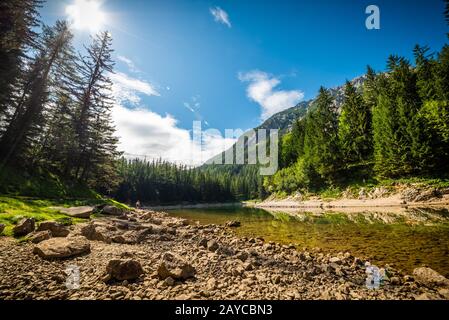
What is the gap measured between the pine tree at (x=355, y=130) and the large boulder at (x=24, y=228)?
168 ft

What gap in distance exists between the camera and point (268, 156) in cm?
9019

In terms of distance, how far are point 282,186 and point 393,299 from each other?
205ft

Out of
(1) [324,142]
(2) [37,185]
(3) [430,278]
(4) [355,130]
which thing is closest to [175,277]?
(3) [430,278]

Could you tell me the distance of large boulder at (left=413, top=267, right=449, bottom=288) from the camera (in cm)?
566

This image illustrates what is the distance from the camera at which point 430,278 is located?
5.86 meters

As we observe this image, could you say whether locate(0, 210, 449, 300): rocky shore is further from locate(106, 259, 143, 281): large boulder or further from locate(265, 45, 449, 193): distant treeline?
locate(265, 45, 449, 193): distant treeline

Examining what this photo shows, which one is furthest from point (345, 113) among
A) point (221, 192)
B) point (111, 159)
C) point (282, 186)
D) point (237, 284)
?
point (221, 192)

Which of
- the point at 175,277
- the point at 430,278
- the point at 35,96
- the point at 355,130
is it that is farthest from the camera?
the point at 355,130

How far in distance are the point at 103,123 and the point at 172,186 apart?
7153cm

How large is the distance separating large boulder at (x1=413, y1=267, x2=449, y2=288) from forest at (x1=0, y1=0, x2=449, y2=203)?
26.2 metres

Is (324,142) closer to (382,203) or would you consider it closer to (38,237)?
(382,203)

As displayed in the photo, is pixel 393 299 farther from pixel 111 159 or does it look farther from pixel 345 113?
pixel 345 113

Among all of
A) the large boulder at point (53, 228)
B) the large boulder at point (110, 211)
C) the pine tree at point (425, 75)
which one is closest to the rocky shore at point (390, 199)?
the pine tree at point (425, 75)
